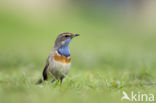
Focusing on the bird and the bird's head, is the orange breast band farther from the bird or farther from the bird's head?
the bird's head

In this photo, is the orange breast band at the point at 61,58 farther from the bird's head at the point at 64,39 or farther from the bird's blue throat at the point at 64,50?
the bird's head at the point at 64,39

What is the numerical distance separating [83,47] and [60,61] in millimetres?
6748

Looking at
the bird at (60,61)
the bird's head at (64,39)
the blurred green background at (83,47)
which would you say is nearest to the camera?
the blurred green background at (83,47)

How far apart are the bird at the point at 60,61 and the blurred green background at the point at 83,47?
14cm

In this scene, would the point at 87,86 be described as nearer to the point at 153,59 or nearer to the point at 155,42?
the point at 153,59

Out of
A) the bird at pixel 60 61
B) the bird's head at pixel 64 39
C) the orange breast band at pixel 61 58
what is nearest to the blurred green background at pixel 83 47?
the bird at pixel 60 61

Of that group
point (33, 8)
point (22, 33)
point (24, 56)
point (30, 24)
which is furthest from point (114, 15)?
point (24, 56)

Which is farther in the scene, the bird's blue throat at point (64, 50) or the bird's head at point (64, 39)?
the bird's head at point (64, 39)

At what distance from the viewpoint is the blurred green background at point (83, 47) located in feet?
15.7

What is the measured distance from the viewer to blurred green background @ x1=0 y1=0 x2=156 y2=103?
4789 mm

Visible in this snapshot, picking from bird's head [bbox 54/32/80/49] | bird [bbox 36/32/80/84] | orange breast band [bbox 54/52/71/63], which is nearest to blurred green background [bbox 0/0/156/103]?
bird [bbox 36/32/80/84]

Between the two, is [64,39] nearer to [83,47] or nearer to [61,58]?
[61,58]

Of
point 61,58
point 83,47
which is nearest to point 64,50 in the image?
point 61,58

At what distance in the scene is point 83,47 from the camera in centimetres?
1233
